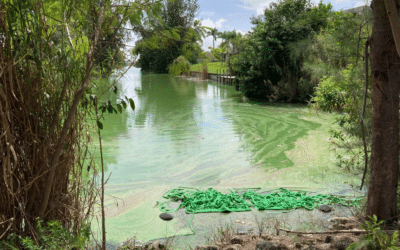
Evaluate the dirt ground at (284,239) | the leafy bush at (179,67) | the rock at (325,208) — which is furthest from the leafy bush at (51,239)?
the rock at (325,208)

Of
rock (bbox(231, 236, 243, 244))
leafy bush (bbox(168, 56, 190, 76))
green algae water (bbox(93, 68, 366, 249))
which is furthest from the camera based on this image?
green algae water (bbox(93, 68, 366, 249))

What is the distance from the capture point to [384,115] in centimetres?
264

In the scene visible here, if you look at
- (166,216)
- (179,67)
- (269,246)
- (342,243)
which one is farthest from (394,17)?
(166,216)

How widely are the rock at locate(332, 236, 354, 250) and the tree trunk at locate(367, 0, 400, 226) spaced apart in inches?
19.8

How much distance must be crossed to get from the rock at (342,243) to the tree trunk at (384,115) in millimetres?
502

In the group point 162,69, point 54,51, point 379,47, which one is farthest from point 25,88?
point 162,69

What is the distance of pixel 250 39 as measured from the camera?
43.0ft

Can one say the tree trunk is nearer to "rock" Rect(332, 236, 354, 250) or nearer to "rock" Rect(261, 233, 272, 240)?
"rock" Rect(332, 236, 354, 250)

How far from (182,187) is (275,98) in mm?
8568

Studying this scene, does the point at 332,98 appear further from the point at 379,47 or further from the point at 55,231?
the point at 55,231

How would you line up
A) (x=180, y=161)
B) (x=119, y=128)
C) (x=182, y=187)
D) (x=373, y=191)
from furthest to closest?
(x=119, y=128) → (x=180, y=161) → (x=182, y=187) → (x=373, y=191)

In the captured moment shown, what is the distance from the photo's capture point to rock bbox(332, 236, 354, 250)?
7.94 feet

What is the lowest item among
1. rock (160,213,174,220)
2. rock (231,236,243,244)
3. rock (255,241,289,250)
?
rock (160,213,174,220)

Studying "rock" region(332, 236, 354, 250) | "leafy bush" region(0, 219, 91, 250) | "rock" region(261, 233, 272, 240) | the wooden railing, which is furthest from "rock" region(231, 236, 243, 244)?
the wooden railing
